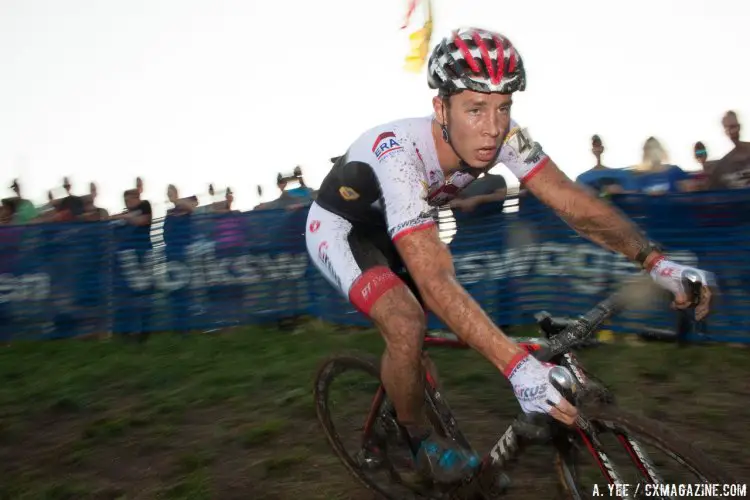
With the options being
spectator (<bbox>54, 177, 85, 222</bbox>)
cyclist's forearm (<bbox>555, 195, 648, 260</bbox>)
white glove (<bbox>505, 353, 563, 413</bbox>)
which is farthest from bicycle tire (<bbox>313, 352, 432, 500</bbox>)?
spectator (<bbox>54, 177, 85, 222</bbox>)

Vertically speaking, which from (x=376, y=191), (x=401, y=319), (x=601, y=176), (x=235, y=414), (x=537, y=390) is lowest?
(x=235, y=414)

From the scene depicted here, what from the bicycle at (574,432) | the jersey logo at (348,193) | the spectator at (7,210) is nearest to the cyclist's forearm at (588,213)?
the bicycle at (574,432)

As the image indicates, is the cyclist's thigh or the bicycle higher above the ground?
the cyclist's thigh

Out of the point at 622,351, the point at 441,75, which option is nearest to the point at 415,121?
the point at 441,75

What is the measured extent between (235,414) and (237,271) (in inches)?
158

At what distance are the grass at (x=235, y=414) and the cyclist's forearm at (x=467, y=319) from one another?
1624mm

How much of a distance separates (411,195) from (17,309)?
348 inches

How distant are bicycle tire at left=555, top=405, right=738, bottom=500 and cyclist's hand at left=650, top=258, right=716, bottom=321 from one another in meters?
0.52

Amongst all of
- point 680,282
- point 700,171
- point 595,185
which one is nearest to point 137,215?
point 595,185

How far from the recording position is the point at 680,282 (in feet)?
8.70

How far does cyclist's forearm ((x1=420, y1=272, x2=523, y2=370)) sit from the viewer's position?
92.9 inches

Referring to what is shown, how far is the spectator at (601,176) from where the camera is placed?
7.87 metres

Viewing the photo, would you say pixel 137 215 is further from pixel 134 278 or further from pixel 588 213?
pixel 588 213

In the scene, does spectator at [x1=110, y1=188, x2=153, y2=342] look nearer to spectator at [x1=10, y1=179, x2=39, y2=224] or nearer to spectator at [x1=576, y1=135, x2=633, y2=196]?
spectator at [x1=10, y1=179, x2=39, y2=224]
